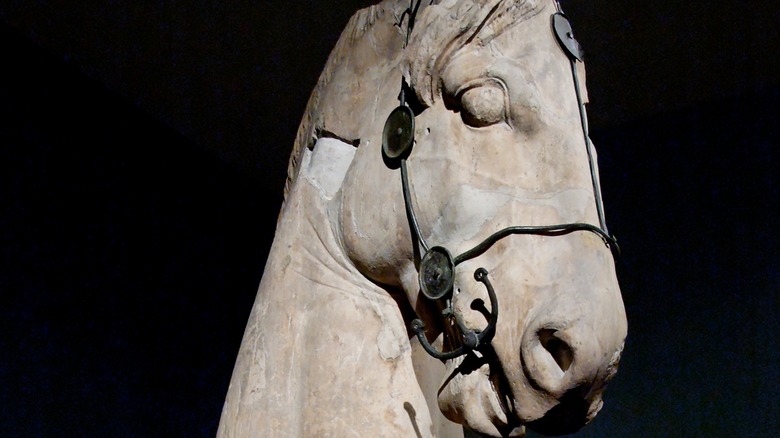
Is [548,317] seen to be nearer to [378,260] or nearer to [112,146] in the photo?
[378,260]

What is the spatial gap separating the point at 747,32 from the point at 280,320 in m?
1.49

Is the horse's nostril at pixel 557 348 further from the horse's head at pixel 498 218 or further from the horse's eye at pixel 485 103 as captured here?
the horse's eye at pixel 485 103

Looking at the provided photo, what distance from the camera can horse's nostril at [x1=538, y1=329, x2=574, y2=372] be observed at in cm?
85

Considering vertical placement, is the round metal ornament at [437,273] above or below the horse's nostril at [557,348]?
above

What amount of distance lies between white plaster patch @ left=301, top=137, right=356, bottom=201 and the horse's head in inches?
2.2

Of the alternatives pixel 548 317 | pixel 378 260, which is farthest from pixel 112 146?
pixel 548 317

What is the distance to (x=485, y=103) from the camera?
3.10 ft

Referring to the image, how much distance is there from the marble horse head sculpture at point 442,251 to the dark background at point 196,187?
109cm

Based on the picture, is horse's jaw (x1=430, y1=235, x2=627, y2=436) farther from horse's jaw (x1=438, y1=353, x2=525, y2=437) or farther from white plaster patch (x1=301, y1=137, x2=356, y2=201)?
white plaster patch (x1=301, y1=137, x2=356, y2=201)

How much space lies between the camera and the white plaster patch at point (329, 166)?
1.12 metres

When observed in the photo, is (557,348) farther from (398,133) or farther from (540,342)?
(398,133)

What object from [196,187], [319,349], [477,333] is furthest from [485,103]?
[196,187]

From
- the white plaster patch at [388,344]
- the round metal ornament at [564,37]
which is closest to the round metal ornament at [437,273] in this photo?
the white plaster patch at [388,344]

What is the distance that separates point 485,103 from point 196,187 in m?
1.79
